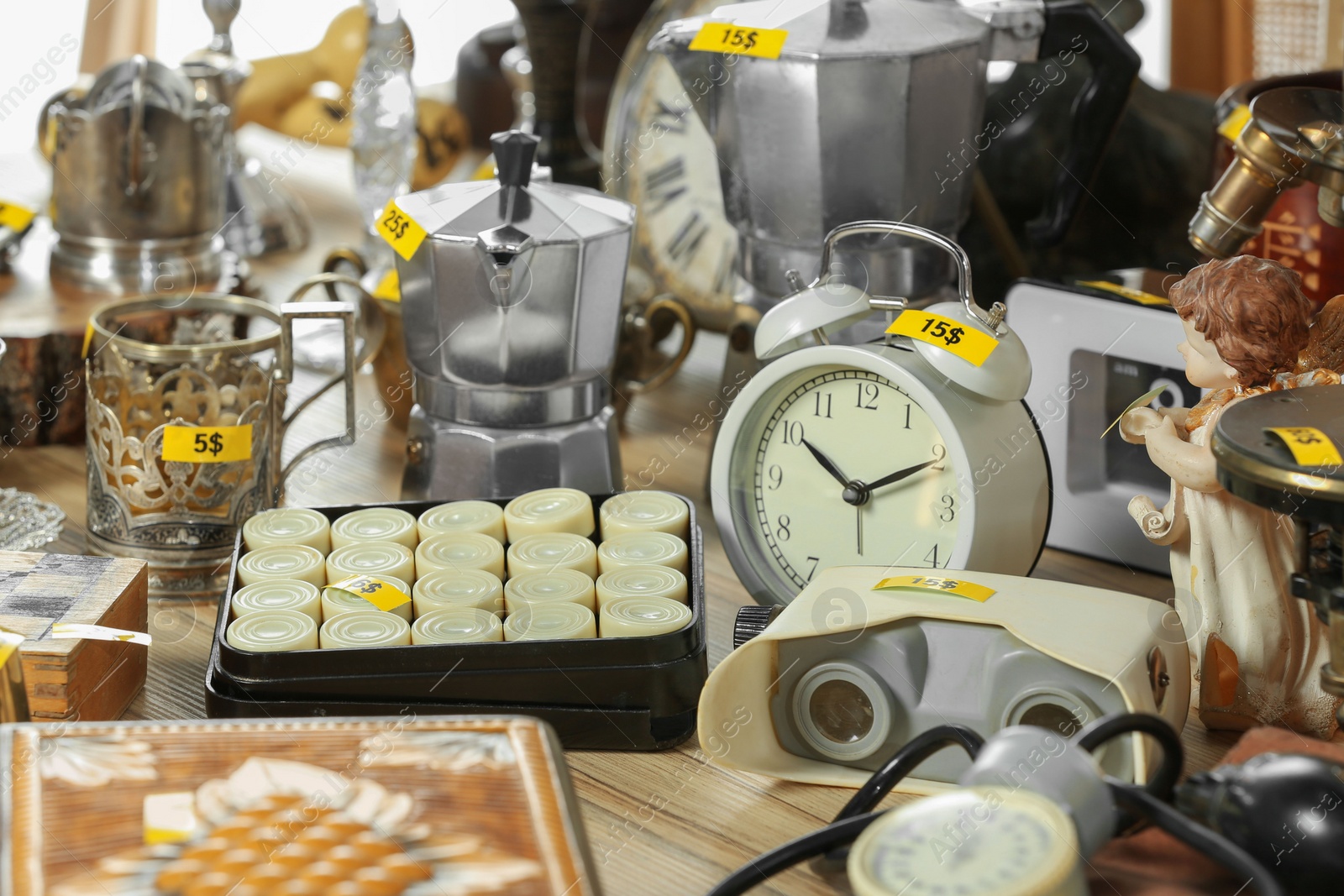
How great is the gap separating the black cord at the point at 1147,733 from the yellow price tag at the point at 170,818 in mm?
389

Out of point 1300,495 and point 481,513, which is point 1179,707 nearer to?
point 1300,495

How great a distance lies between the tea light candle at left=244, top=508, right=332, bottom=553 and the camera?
0.91 m

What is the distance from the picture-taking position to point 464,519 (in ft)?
3.10

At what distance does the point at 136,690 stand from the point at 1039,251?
95 centimetres

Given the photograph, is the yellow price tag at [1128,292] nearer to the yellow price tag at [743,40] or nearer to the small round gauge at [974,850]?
the yellow price tag at [743,40]

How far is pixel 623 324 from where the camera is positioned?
49.4 inches

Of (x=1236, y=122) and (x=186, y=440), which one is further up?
(x=1236, y=122)

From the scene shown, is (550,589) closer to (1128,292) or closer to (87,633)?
(87,633)

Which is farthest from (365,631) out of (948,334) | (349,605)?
(948,334)

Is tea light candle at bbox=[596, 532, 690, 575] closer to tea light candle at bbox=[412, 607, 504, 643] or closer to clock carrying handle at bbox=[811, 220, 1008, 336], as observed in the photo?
tea light candle at bbox=[412, 607, 504, 643]

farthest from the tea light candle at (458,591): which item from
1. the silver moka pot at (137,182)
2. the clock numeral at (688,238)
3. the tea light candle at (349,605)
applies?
the silver moka pot at (137,182)

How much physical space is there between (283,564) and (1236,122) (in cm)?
75

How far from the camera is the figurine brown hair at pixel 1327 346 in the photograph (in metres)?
0.80

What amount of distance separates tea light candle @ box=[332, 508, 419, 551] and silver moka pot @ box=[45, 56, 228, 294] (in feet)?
1.95
